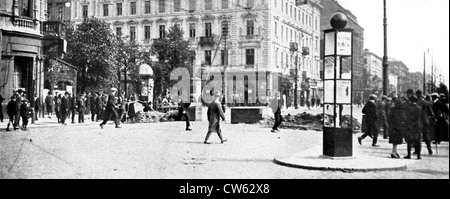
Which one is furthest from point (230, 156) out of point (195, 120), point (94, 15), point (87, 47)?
point (195, 120)

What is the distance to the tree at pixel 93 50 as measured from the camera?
1204 cm

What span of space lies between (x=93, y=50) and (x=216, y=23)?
4178 mm

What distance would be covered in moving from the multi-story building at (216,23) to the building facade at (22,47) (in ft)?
21.8

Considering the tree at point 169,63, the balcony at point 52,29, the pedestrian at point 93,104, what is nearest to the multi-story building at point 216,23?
the tree at point 169,63

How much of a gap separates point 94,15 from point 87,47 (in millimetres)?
3057

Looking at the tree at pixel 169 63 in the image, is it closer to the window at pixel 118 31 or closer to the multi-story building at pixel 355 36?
the multi-story building at pixel 355 36

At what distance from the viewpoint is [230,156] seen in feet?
28.5

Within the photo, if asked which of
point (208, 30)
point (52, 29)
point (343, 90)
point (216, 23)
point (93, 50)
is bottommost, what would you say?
point (343, 90)

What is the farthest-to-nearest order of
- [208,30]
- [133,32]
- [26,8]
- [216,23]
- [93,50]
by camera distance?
[26,8]
[208,30]
[216,23]
[93,50]
[133,32]

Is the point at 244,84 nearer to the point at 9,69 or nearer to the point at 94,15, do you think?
the point at 9,69

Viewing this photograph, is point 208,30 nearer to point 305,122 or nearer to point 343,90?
point 305,122

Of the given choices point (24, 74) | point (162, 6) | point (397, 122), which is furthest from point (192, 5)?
point (397, 122)

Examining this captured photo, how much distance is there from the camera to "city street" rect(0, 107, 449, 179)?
6508 mm

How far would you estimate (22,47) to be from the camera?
18.1 metres
